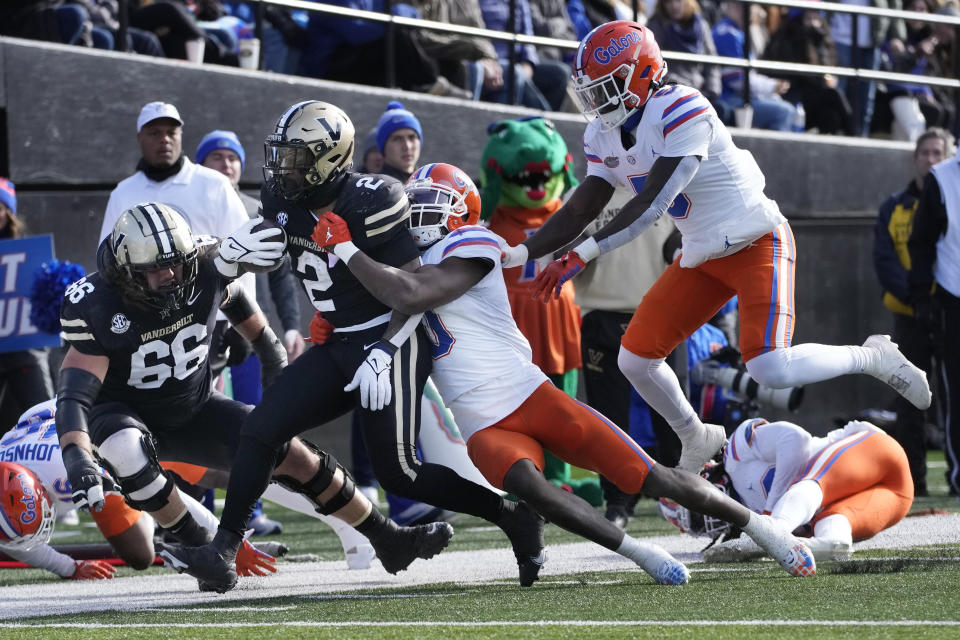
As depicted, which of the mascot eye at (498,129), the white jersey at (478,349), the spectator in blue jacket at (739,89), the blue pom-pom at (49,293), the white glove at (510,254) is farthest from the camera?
the spectator in blue jacket at (739,89)

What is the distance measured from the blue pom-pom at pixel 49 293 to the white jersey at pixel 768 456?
11.9 feet

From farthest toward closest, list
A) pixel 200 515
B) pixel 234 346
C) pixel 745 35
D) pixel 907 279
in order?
pixel 745 35
pixel 907 279
pixel 234 346
pixel 200 515

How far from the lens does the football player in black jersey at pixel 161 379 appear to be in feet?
17.6

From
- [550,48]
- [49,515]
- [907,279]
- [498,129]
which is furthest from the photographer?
[550,48]

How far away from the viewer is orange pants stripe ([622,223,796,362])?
566cm

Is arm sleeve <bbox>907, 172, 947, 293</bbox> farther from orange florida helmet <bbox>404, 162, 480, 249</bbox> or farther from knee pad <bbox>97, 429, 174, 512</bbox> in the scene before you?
knee pad <bbox>97, 429, 174, 512</bbox>

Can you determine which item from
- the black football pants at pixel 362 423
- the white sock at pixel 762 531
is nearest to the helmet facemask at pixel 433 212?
the black football pants at pixel 362 423

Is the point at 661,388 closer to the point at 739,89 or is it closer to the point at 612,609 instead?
the point at 612,609

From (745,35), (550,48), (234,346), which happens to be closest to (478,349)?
(234,346)

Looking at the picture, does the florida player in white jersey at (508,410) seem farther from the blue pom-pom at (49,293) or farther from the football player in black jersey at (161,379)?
the blue pom-pom at (49,293)

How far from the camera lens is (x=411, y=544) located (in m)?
5.44

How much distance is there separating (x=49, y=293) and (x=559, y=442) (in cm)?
375

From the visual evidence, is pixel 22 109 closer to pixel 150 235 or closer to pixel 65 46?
pixel 65 46

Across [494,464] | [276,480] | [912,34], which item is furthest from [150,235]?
[912,34]
